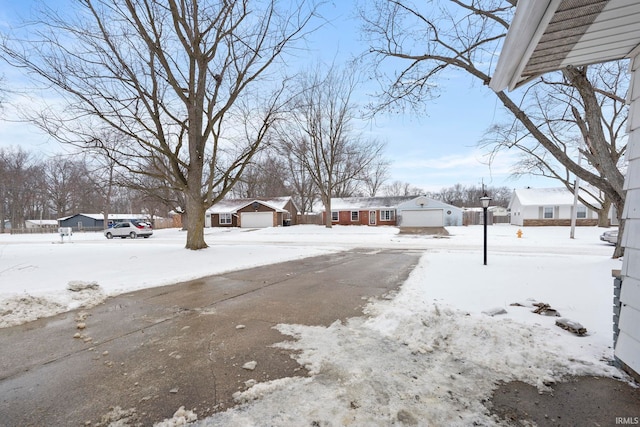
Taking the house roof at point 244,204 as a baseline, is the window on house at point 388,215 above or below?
below

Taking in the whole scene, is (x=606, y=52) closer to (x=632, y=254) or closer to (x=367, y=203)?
(x=632, y=254)

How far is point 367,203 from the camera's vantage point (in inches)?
1518

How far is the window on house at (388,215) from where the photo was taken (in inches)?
1448

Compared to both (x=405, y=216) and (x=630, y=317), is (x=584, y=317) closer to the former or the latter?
(x=630, y=317)

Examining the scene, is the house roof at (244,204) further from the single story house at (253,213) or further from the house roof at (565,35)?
the house roof at (565,35)

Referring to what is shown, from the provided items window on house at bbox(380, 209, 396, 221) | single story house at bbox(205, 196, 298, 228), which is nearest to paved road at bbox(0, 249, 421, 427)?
single story house at bbox(205, 196, 298, 228)

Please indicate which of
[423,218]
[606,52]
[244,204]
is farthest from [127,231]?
[423,218]

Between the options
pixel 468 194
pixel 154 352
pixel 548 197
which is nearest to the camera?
pixel 154 352

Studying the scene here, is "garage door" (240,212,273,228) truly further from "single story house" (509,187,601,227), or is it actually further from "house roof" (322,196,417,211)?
"single story house" (509,187,601,227)

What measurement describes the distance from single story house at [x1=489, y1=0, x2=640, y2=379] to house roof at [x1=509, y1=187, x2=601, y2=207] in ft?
126

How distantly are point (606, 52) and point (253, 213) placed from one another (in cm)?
3622

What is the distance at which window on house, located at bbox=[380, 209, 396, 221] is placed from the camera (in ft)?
121

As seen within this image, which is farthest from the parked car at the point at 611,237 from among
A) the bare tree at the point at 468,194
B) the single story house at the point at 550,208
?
the bare tree at the point at 468,194

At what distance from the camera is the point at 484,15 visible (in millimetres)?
6996
